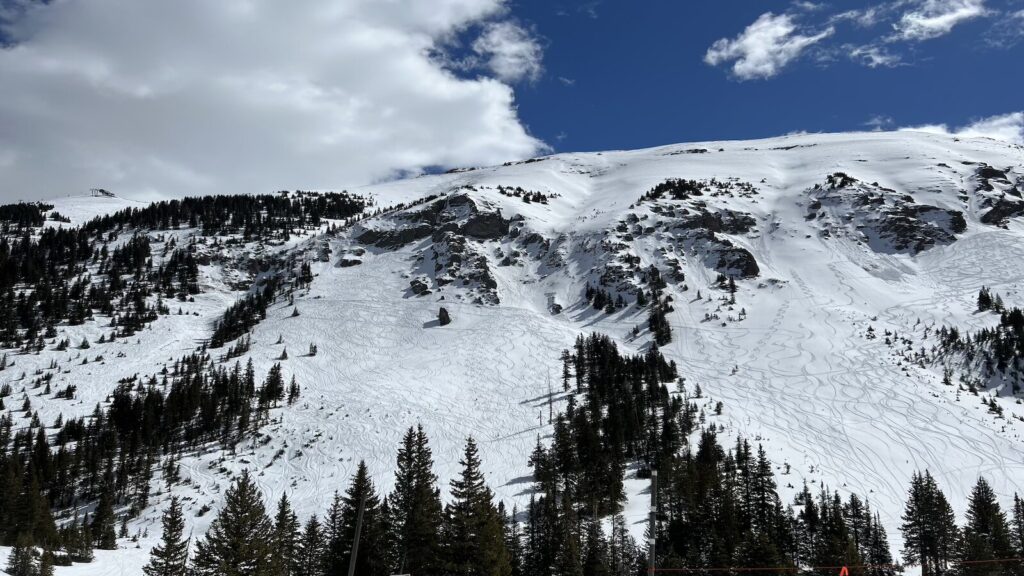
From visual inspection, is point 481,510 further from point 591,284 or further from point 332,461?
point 591,284

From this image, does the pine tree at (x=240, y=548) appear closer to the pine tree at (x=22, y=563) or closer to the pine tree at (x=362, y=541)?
the pine tree at (x=362, y=541)

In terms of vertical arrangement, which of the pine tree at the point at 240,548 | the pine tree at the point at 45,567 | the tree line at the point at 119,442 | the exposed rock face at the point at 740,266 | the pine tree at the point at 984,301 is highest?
the exposed rock face at the point at 740,266

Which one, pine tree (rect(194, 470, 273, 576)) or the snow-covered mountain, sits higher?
the snow-covered mountain

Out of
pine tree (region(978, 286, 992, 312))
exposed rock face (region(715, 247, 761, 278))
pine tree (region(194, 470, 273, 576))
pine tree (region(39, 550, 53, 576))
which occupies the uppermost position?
exposed rock face (region(715, 247, 761, 278))

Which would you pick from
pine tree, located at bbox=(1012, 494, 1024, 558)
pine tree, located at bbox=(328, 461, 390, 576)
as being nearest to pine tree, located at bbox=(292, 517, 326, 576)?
pine tree, located at bbox=(328, 461, 390, 576)

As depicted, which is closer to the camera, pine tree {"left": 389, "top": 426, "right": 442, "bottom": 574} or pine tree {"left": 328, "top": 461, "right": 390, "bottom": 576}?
pine tree {"left": 328, "top": 461, "right": 390, "bottom": 576}

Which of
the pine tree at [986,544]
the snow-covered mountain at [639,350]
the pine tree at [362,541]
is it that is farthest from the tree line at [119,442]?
the pine tree at [986,544]

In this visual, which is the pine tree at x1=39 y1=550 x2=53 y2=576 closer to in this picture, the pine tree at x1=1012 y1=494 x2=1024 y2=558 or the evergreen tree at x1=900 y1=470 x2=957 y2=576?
the evergreen tree at x1=900 y1=470 x2=957 y2=576

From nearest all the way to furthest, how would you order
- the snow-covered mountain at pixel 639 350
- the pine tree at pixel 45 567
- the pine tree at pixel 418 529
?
the pine tree at pixel 45 567 < the pine tree at pixel 418 529 < the snow-covered mountain at pixel 639 350

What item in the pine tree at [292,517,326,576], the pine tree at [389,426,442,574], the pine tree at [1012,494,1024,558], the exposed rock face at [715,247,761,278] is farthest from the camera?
the exposed rock face at [715,247,761,278]

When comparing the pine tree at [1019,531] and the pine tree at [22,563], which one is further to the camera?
the pine tree at [1019,531]

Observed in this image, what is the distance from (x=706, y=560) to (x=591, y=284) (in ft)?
468

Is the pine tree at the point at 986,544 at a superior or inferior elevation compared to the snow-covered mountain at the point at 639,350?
inferior

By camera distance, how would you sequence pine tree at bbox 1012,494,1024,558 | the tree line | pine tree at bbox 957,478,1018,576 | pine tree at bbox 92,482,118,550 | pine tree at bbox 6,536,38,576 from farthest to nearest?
the tree line, pine tree at bbox 92,482,118,550, pine tree at bbox 1012,494,1024,558, pine tree at bbox 957,478,1018,576, pine tree at bbox 6,536,38,576
